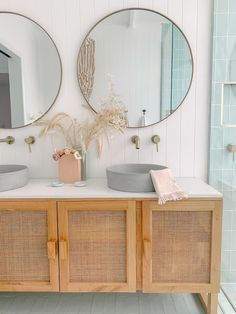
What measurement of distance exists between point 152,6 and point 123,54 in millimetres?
363

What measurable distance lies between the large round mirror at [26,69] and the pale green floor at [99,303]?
3.89ft

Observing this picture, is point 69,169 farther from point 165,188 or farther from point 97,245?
point 165,188

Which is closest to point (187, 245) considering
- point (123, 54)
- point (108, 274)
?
point (108, 274)

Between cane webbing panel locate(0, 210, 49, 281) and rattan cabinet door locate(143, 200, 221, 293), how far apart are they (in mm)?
575

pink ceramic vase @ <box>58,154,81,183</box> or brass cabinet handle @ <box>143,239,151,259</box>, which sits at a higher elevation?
pink ceramic vase @ <box>58,154,81,183</box>

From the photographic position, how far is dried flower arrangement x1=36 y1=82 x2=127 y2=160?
188 cm

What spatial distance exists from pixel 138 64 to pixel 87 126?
539 mm

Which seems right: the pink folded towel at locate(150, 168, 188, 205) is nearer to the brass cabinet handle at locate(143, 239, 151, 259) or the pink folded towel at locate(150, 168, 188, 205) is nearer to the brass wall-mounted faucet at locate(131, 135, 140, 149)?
the brass cabinet handle at locate(143, 239, 151, 259)

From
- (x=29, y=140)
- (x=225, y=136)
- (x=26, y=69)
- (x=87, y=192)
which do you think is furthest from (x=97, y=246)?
(x=26, y=69)

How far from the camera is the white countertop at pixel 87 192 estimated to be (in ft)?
5.25

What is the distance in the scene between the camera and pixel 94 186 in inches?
70.9

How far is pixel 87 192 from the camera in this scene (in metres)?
1.65

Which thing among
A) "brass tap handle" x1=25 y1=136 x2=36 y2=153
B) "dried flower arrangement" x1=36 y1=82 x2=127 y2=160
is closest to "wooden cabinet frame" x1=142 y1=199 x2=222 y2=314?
"dried flower arrangement" x1=36 y1=82 x2=127 y2=160

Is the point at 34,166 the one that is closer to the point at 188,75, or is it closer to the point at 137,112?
the point at 137,112
